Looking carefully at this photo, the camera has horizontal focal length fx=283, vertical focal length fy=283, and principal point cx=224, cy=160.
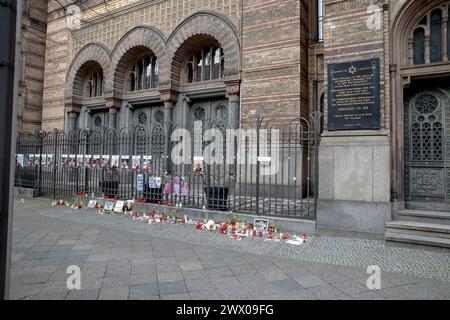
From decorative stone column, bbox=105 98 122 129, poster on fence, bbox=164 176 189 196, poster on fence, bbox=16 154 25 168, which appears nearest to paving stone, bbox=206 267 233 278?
poster on fence, bbox=164 176 189 196

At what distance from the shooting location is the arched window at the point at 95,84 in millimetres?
16766

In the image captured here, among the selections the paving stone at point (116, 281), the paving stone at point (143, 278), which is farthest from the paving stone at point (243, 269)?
the paving stone at point (116, 281)

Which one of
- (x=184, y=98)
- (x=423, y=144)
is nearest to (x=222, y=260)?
(x=423, y=144)

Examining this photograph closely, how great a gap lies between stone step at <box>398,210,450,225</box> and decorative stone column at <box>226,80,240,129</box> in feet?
21.9

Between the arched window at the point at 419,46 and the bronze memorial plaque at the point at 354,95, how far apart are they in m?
1.25

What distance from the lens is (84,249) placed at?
5309 millimetres

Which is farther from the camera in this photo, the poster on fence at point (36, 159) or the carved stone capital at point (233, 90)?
the poster on fence at point (36, 159)

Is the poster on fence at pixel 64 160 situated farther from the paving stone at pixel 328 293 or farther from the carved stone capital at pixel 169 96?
the paving stone at pixel 328 293

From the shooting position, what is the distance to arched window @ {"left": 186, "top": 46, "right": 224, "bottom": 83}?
1284cm

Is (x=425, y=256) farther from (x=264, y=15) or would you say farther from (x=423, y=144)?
(x=264, y=15)

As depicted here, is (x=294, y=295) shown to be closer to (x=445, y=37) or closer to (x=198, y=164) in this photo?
(x=198, y=164)

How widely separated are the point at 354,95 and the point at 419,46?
212 cm

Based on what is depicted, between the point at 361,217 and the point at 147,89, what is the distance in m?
11.8

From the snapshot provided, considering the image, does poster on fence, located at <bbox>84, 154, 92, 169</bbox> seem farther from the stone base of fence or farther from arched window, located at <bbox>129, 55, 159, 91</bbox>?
arched window, located at <bbox>129, 55, 159, 91</bbox>
